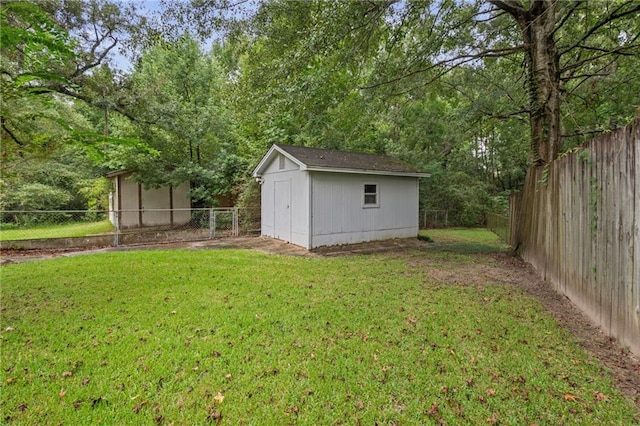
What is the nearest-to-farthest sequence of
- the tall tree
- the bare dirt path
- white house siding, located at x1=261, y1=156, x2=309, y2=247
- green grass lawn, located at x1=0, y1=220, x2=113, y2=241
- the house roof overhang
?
1. the bare dirt path
2. the tall tree
3. the house roof overhang
4. white house siding, located at x1=261, y1=156, x2=309, y2=247
5. green grass lawn, located at x1=0, y1=220, x2=113, y2=241

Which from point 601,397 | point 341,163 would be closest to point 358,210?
point 341,163

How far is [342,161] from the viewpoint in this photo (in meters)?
9.98

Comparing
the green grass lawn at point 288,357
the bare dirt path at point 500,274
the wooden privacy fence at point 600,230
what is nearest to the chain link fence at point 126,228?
the bare dirt path at point 500,274

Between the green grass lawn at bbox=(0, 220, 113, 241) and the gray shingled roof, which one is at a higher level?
the gray shingled roof

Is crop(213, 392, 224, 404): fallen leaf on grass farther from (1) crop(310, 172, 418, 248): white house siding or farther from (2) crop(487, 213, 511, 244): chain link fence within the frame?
(2) crop(487, 213, 511, 244): chain link fence

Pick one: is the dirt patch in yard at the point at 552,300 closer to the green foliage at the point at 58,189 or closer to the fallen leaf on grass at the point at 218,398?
the fallen leaf on grass at the point at 218,398

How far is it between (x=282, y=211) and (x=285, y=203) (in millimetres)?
366

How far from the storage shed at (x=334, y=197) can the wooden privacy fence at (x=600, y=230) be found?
527cm

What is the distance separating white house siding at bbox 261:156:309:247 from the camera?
367 inches

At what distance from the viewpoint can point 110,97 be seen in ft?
34.9

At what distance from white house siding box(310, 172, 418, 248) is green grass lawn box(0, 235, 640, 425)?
13.6ft

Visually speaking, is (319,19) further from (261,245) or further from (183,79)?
(183,79)

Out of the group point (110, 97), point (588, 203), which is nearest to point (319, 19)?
point (588, 203)

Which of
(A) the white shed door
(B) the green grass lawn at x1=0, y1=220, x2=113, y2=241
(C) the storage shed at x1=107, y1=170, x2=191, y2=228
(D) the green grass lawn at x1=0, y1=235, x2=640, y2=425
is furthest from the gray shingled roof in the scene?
(B) the green grass lawn at x1=0, y1=220, x2=113, y2=241
